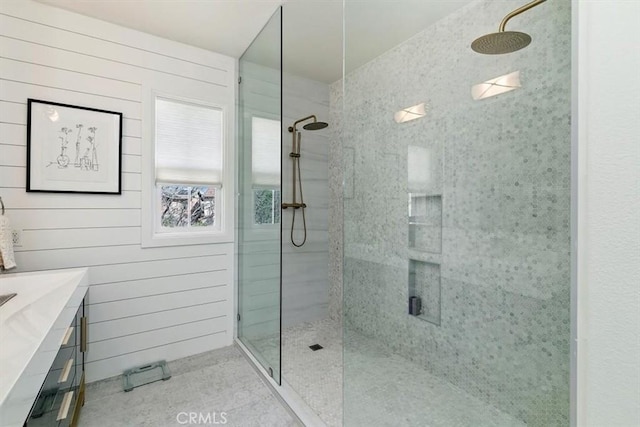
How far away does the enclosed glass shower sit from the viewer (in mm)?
1268

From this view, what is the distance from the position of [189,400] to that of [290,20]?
108 inches

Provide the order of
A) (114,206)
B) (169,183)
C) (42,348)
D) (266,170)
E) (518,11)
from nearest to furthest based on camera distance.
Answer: (42,348) < (518,11) < (114,206) < (266,170) < (169,183)

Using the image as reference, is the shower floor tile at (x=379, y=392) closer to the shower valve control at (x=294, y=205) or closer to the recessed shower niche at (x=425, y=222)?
the recessed shower niche at (x=425, y=222)

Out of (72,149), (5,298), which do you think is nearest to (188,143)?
(72,149)

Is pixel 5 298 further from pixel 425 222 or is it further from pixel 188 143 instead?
pixel 425 222

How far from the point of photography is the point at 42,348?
0.95m

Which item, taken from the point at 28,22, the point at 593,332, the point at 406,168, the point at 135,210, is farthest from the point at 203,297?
the point at 593,332

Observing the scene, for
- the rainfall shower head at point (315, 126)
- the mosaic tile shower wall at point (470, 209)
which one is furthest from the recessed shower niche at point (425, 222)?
the rainfall shower head at point (315, 126)

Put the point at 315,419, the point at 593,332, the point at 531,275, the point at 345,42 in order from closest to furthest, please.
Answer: the point at 593,332, the point at 531,275, the point at 315,419, the point at 345,42

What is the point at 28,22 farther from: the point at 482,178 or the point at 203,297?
the point at 482,178

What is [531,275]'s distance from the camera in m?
1.36

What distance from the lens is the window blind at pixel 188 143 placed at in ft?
8.46

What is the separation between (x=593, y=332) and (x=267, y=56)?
253 centimetres

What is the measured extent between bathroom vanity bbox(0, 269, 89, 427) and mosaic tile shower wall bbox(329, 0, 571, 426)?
1422 mm
